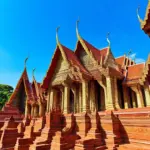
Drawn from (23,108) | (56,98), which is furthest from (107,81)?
(23,108)

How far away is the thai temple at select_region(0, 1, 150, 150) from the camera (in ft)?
17.4

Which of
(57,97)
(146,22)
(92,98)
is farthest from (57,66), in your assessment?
(146,22)

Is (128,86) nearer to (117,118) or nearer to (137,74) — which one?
(137,74)

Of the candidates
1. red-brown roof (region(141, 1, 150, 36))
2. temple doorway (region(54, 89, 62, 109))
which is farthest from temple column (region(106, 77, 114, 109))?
temple doorway (region(54, 89, 62, 109))

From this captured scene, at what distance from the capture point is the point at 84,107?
Answer: 9508 millimetres

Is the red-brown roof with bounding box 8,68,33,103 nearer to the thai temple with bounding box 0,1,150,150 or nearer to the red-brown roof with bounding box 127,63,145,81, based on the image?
the thai temple with bounding box 0,1,150,150

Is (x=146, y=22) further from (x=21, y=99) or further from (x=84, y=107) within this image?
(x=21, y=99)

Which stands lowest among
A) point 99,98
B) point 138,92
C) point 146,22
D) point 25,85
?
point 99,98

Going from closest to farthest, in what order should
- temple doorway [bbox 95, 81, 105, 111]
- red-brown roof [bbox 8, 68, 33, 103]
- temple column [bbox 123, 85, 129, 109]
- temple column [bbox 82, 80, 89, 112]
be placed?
temple column [bbox 82, 80, 89, 112], temple column [bbox 123, 85, 129, 109], temple doorway [bbox 95, 81, 105, 111], red-brown roof [bbox 8, 68, 33, 103]

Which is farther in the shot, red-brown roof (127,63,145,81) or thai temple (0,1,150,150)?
red-brown roof (127,63,145,81)

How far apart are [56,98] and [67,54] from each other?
4.28 meters

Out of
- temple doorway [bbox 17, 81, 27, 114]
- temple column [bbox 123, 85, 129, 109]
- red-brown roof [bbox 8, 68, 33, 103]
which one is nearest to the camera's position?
temple column [bbox 123, 85, 129, 109]

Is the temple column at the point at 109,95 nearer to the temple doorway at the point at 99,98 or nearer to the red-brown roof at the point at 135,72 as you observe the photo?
the temple doorway at the point at 99,98

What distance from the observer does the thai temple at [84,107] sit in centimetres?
529
